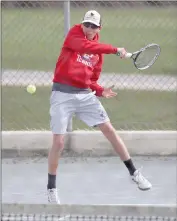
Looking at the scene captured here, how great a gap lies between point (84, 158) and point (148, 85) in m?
3.97

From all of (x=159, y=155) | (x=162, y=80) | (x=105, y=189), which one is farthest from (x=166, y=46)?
(x=105, y=189)

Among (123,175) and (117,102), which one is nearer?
(123,175)

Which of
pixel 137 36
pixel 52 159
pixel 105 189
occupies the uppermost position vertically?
pixel 52 159

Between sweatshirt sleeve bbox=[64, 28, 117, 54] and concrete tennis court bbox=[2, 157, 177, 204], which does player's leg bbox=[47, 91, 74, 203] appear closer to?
concrete tennis court bbox=[2, 157, 177, 204]

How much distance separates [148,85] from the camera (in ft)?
39.6

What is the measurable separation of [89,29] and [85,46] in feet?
0.71

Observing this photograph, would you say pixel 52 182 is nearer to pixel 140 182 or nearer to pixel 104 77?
pixel 140 182

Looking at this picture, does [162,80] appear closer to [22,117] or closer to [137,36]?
[22,117]

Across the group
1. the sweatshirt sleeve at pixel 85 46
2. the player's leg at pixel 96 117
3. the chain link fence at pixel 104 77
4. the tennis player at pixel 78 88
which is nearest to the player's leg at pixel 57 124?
the tennis player at pixel 78 88

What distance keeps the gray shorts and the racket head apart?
0.51 meters

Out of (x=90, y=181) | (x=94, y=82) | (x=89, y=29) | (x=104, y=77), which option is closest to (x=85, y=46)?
(x=89, y=29)

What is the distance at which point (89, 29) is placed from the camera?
6391 millimetres

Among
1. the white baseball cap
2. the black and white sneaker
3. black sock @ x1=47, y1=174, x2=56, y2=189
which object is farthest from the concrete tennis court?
the white baseball cap

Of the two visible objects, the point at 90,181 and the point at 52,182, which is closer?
the point at 52,182
